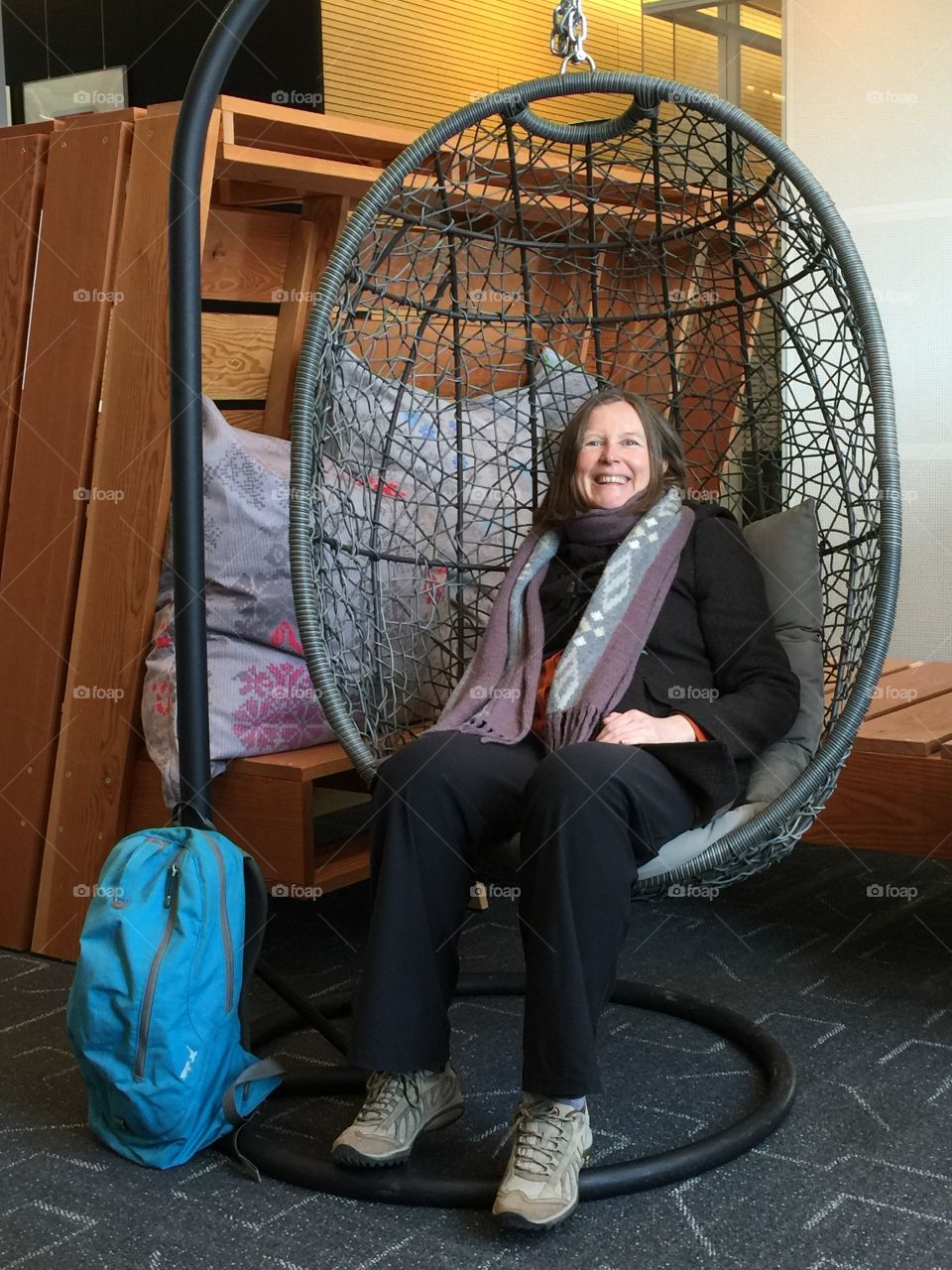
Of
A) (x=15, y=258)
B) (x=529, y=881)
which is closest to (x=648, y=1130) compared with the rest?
(x=529, y=881)

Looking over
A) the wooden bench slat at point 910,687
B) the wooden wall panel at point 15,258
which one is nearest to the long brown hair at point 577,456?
the wooden bench slat at point 910,687

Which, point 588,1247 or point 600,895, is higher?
point 600,895

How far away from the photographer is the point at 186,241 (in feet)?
6.15

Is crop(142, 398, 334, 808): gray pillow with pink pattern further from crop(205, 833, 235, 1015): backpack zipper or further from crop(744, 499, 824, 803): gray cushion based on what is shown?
crop(744, 499, 824, 803): gray cushion

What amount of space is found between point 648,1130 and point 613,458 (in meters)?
0.95

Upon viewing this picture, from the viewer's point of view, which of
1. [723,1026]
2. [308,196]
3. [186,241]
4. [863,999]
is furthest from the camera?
[308,196]

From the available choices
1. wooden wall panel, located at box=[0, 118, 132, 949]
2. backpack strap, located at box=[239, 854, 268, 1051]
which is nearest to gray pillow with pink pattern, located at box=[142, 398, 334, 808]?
wooden wall panel, located at box=[0, 118, 132, 949]

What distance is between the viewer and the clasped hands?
1844mm

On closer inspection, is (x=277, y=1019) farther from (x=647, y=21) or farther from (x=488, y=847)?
(x=647, y=21)

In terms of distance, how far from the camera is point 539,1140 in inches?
64.1

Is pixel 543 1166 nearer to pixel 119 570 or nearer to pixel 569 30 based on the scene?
pixel 119 570

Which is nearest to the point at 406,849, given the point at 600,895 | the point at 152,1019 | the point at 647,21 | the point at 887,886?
the point at 600,895

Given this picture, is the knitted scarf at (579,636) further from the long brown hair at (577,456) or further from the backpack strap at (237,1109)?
the backpack strap at (237,1109)

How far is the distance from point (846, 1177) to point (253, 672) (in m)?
1.22
